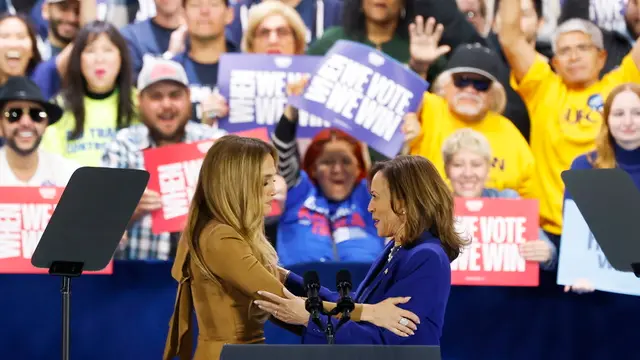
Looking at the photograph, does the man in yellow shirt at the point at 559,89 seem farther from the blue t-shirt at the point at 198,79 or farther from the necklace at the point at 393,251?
the necklace at the point at 393,251

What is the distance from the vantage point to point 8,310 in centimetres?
546

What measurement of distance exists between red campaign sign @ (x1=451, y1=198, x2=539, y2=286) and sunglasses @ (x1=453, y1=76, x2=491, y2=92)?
685 mm

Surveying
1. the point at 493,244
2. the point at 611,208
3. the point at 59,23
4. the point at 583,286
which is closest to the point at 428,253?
the point at 611,208

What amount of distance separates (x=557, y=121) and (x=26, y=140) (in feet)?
10.2

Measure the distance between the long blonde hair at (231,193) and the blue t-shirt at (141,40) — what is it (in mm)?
2778

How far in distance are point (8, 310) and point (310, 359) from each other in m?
3.59

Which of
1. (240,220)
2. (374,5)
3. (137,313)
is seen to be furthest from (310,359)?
(374,5)

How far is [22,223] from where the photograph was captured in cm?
538

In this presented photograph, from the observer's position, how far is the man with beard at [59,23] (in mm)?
5590

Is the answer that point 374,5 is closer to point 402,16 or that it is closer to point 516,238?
point 402,16

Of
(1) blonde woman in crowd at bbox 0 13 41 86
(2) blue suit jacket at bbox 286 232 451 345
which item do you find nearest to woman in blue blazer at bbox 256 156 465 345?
(2) blue suit jacket at bbox 286 232 451 345

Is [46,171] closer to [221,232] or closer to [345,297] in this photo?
[221,232]

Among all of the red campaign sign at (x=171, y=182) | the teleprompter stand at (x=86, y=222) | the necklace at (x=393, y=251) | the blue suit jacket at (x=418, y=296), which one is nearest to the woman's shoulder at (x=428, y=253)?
the blue suit jacket at (x=418, y=296)

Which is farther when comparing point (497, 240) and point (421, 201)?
point (497, 240)
